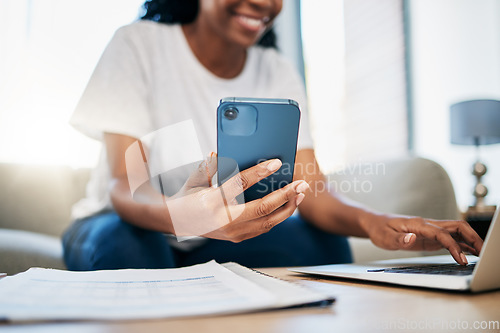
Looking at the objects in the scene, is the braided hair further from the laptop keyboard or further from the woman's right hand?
the laptop keyboard

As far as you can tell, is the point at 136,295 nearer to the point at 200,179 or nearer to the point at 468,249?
the point at 200,179

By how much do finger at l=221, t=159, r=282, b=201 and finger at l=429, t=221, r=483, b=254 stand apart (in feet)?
0.82

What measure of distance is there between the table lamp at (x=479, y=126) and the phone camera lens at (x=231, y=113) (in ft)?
4.43

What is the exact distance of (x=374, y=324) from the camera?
258mm

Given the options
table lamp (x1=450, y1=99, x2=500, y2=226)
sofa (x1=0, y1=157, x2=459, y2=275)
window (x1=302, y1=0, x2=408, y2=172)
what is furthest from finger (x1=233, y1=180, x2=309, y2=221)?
window (x1=302, y1=0, x2=408, y2=172)

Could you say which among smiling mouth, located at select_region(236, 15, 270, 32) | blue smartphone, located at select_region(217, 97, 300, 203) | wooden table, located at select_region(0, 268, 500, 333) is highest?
smiling mouth, located at select_region(236, 15, 270, 32)

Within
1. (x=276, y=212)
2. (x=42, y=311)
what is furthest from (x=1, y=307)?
(x=276, y=212)

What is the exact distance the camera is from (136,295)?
30 centimetres

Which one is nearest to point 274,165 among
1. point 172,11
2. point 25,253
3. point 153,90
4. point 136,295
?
point 136,295

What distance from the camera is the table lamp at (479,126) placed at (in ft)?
4.96

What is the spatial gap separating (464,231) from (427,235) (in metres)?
0.05

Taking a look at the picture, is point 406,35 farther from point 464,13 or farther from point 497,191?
point 497,191

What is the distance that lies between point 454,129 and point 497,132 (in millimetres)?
154

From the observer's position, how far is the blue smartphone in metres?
0.42
